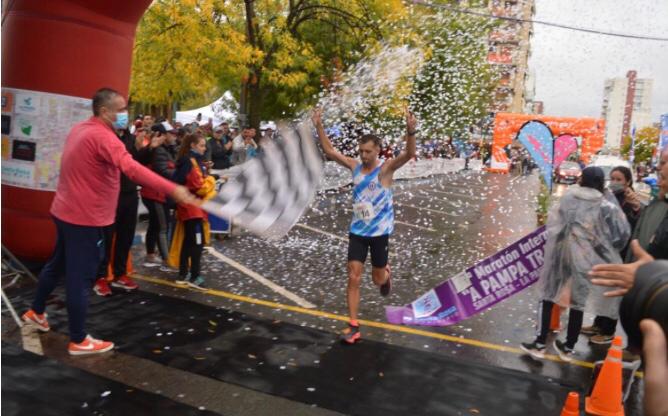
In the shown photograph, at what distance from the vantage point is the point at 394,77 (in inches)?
442

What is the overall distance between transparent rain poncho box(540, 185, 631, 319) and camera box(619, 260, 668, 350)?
3.37m

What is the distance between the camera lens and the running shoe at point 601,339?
5505 millimetres

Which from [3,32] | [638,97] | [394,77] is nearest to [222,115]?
[394,77]

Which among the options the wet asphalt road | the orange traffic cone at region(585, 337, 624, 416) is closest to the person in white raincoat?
the wet asphalt road

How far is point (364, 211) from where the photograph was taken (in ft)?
16.8

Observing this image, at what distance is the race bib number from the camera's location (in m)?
5.10

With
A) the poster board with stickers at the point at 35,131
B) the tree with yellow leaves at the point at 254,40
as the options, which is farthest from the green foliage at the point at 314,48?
the poster board with stickers at the point at 35,131

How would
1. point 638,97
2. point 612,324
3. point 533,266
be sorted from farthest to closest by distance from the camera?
point 638,97
point 612,324
point 533,266

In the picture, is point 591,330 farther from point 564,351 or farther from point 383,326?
point 383,326

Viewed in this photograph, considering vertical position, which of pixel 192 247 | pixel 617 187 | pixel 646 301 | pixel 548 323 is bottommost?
pixel 548 323

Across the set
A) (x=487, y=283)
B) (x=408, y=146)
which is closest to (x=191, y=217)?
(x=408, y=146)

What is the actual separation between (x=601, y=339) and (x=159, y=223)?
526cm

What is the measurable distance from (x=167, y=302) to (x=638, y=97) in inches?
3620

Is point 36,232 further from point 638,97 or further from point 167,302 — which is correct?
point 638,97
